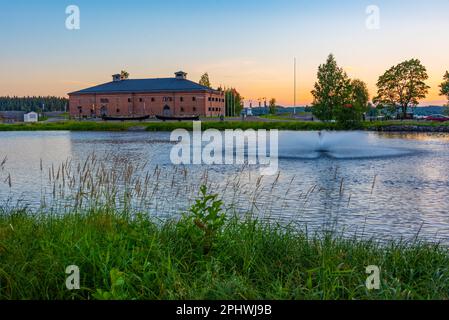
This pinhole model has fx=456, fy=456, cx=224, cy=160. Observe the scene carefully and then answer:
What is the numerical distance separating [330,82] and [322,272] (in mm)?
70368

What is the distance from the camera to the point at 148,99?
111 meters

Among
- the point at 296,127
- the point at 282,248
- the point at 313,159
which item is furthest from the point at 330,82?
the point at 282,248

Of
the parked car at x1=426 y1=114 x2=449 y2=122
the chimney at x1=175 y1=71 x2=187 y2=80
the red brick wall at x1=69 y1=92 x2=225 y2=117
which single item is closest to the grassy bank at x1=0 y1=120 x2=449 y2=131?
the parked car at x1=426 y1=114 x2=449 y2=122

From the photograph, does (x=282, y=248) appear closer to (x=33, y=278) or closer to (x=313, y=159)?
(x=33, y=278)

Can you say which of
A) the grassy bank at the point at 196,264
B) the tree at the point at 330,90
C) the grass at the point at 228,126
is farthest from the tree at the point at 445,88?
the grassy bank at the point at 196,264

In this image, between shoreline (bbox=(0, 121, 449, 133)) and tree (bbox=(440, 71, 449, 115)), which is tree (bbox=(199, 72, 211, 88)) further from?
tree (bbox=(440, 71, 449, 115))

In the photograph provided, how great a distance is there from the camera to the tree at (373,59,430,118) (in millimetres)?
77250

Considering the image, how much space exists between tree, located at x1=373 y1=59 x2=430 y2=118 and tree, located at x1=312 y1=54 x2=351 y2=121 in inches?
391

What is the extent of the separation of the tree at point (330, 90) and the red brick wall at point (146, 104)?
1500 inches

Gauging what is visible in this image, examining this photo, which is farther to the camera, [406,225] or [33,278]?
[406,225]

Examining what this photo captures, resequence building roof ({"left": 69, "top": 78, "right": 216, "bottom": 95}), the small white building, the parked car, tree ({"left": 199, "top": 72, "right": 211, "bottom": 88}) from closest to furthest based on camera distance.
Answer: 1. the parked car
2. building roof ({"left": 69, "top": 78, "right": 216, "bottom": 95})
3. the small white building
4. tree ({"left": 199, "top": 72, "right": 211, "bottom": 88})

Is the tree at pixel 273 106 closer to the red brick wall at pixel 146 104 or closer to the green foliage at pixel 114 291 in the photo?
the red brick wall at pixel 146 104

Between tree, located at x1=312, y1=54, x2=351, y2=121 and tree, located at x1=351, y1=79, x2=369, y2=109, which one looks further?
tree, located at x1=351, y1=79, x2=369, y2=109
